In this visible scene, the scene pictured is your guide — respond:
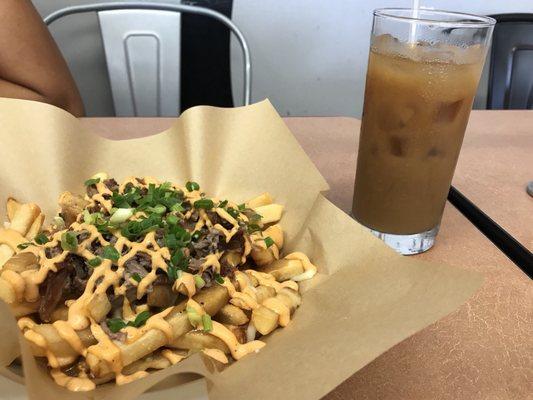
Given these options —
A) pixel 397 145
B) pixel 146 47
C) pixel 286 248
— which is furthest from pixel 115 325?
pixel 146 47

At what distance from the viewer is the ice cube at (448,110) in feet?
2.77

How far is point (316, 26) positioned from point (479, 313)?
2114mm

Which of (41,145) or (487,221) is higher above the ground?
(41,145)

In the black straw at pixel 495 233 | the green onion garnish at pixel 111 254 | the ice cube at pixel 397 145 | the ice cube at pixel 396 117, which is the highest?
the ice cube at pixel 396 117

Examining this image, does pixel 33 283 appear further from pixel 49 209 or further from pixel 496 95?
pixel 496 95

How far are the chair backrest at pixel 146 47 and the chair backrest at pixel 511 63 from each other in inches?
51.5

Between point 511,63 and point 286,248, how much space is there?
2089 mm

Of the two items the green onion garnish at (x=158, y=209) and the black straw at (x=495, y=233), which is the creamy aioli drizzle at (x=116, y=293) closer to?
the green onion garnish at (x=158, y=209)

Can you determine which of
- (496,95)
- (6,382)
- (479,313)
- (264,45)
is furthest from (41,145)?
(496,95)

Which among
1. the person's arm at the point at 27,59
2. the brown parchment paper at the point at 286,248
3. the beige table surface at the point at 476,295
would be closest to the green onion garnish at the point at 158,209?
the brown parchment paper at the point at 286,248

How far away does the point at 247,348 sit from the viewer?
657 millimetres

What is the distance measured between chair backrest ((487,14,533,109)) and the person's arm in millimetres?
1951

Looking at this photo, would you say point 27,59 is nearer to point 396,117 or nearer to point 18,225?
point 18,225

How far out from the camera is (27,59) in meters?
1.52
